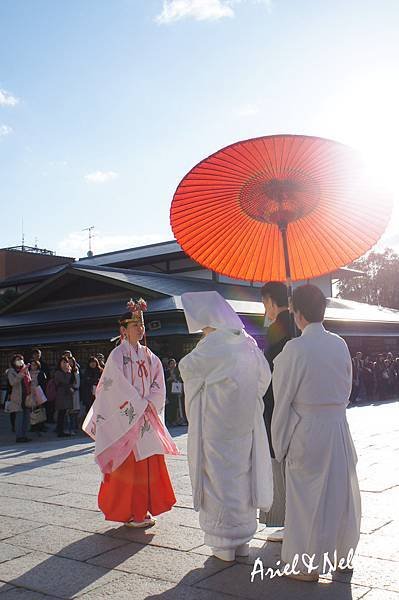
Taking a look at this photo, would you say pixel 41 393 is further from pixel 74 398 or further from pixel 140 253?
pixel 140 253

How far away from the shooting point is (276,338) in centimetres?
459

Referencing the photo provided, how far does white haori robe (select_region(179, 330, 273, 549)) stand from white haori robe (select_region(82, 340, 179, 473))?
943mm

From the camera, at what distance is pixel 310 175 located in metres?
3.94

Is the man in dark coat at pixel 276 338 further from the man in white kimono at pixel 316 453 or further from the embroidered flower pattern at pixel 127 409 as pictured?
the embroidered flower pattern at pixel 127 409

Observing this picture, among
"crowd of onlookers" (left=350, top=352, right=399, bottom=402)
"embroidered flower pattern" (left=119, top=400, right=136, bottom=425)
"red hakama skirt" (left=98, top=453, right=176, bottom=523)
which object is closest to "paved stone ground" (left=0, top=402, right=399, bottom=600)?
"red hakama skirt" (left=98, top=453, right=176, bottom=523)

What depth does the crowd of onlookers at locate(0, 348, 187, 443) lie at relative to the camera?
11445 millimetres

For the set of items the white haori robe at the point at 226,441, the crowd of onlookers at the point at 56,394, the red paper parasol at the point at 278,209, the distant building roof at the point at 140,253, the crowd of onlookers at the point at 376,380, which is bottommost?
the crowd of onlookers at the point at 376,380

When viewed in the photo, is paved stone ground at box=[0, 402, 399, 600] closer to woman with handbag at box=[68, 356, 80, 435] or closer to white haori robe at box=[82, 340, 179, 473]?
white haori robe at box=[82, 340, 179, 473]

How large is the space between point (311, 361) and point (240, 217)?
1.37m

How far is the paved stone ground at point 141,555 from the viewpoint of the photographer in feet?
11.0

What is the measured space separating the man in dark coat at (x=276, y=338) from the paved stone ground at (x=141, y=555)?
195mm

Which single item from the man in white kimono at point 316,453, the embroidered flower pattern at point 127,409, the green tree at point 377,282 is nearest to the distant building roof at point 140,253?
the embroidered flower pattern at point 127,409

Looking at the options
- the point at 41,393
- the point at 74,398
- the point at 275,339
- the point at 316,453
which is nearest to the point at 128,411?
the point at 275,339

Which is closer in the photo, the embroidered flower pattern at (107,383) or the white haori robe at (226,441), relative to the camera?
the white haori robe at (226,441)
